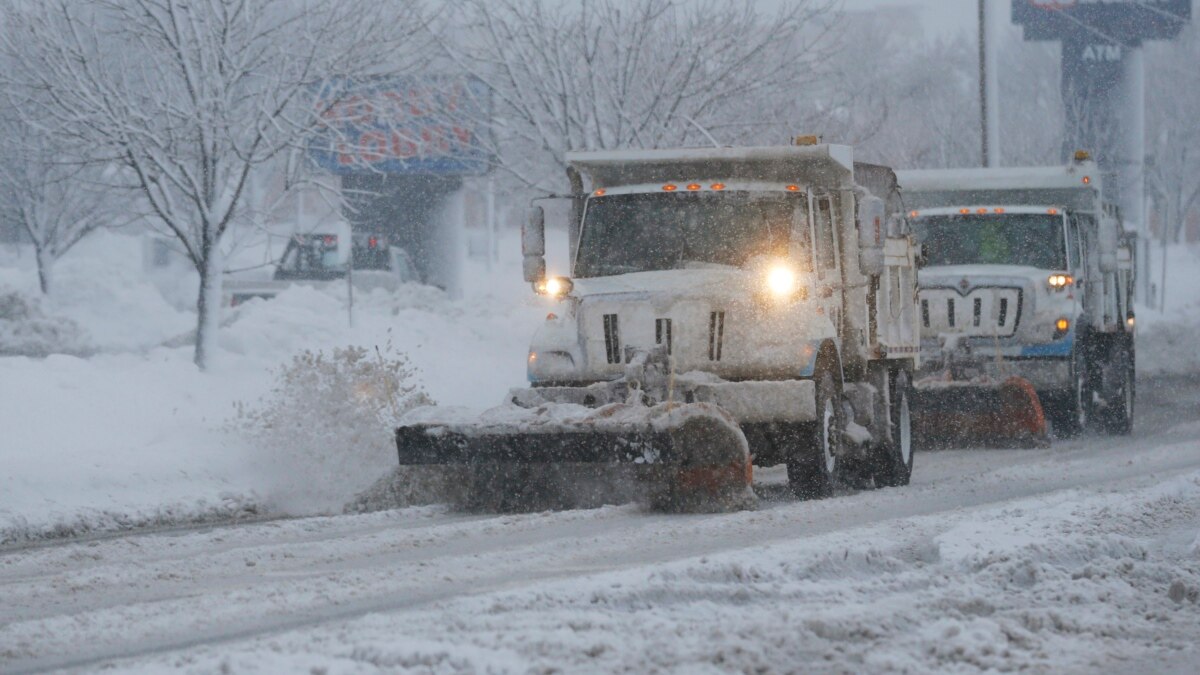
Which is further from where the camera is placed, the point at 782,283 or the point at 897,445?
the point at 897,445

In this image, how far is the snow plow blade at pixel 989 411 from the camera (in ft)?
54.1

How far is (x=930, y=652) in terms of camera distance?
6074mm

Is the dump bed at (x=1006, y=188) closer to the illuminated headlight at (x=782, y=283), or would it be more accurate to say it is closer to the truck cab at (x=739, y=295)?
the truck cab at (x=739, y=295)

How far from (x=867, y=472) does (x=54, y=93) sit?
9.47 metres

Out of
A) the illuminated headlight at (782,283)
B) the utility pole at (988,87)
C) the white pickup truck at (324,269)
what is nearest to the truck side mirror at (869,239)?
the illuminated headlight at (782,283)

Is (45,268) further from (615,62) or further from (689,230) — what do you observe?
(689,230)

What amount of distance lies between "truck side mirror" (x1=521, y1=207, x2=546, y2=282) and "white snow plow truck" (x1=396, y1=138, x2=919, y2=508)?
0.02m

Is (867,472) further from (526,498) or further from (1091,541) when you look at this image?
(1091,541)

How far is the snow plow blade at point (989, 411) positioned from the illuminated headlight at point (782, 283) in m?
5.91

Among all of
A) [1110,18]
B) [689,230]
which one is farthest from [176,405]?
[1110,18]

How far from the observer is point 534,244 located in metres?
11.8

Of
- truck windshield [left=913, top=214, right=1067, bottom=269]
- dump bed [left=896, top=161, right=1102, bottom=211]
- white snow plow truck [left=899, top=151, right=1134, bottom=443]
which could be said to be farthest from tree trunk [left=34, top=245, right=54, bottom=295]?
truck windshield [left=913, top=214, right=1067, bottom=269]

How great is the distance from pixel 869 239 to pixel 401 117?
10851 mm

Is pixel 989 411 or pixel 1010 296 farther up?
pixel 1010 296
